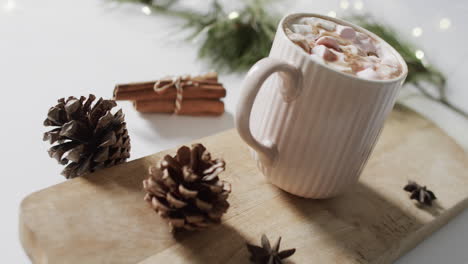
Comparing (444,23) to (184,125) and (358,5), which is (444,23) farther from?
(184,125)

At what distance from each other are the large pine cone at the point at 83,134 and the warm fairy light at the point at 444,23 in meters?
1.20

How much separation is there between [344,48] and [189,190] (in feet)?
1.11

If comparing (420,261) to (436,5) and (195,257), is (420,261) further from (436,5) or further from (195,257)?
(436,5)

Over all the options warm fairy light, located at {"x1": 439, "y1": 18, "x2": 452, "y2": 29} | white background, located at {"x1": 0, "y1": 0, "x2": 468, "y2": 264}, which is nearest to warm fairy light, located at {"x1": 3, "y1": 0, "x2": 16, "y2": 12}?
white background, located at {"x1": 0, "y1": 0, "x2": 468, "y2": 264}

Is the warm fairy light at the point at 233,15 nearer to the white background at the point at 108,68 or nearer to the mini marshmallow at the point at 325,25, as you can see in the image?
the white background at the point at 108,68

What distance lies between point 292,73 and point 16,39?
32.0 inches

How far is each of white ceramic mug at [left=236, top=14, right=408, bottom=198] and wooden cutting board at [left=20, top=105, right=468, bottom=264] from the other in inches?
2.2

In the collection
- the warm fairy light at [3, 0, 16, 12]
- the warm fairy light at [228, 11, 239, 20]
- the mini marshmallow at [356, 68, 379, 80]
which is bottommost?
the warm fairy light at [3, 0, 16, 12]

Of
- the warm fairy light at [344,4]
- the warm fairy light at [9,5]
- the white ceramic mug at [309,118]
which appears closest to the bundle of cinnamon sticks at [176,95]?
the white ceramic mug at [309,118]

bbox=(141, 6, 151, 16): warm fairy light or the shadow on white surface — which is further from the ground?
bbox=(141, 6, 151, 16): warm fairy light

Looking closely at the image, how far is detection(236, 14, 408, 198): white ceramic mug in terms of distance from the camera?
667 millimetres

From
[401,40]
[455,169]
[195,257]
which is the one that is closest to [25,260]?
[195,257]

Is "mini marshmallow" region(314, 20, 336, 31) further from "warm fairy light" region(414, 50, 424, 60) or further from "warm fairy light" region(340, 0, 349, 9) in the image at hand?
"warm fairy light" region(340, 0, 349, 9)

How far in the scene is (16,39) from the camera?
1165mm
